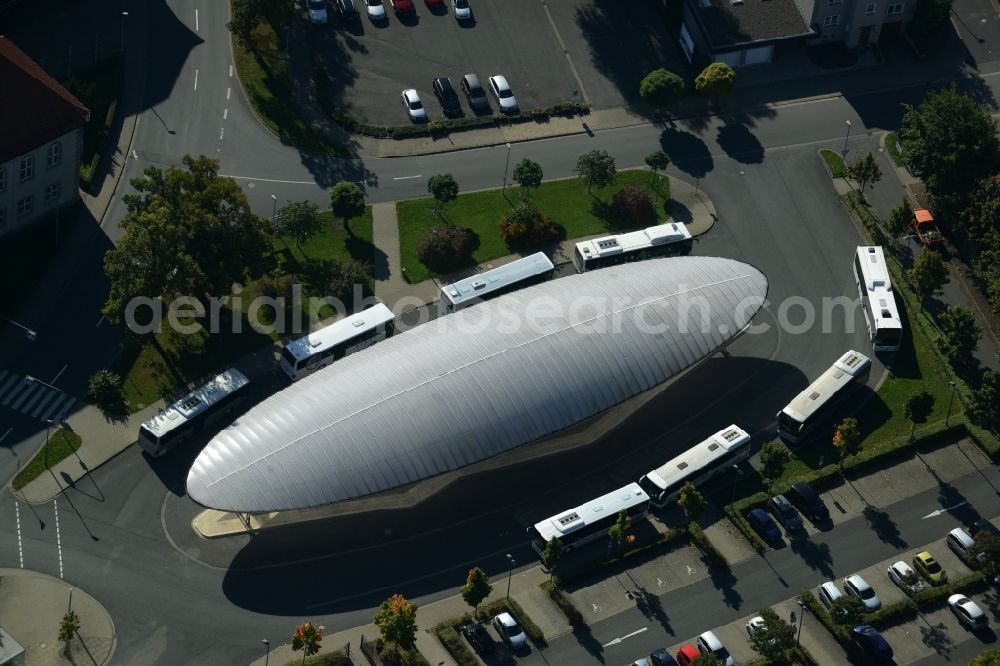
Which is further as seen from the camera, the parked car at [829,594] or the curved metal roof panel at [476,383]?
the curved metal roof panel at [476,383]

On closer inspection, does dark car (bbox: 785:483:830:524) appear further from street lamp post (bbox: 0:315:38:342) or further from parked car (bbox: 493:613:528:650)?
street lamp post (bbox: 0:315:38:342)

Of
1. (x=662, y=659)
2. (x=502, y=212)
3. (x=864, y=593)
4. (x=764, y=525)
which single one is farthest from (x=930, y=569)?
(x=502, y=212)

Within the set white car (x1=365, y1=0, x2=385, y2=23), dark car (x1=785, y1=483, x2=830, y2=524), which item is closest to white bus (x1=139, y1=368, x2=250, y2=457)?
dark car (x1=785, y1=483, x2=830, y2=524)

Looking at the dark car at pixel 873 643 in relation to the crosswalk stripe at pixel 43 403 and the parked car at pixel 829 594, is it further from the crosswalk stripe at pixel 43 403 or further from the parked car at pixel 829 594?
the crosswalk stripe at pixel 43 403

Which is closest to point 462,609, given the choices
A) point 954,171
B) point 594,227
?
point 594,227

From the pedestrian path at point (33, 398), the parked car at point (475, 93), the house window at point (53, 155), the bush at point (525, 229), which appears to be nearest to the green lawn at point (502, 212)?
the bush at point (525, 229)

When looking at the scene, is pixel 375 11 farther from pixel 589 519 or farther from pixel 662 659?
pixel 662 659
